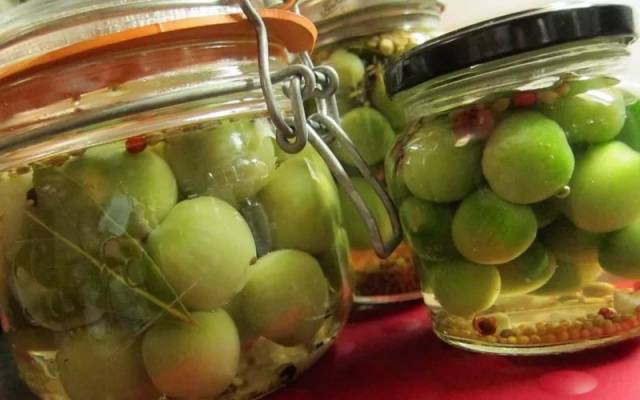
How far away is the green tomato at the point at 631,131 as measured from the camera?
0.32 m

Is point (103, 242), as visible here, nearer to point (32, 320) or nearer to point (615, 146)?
point (32, 320)

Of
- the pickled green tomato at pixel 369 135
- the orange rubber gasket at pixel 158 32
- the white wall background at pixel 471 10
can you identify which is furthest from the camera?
the white wall background at pixel 471 10

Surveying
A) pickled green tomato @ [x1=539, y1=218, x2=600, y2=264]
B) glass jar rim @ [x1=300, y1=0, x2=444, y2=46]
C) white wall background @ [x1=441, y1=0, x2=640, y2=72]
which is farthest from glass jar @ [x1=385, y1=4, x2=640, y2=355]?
white wall background @ [x1=441, y1=0, x2=640, y2=72]

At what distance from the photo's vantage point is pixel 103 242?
306mm

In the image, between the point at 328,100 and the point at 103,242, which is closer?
the point at 103,242

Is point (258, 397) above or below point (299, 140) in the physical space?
below

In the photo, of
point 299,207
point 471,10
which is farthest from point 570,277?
point 471,10

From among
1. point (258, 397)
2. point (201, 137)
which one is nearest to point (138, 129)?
point (201, 137)

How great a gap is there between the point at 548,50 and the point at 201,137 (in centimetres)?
16

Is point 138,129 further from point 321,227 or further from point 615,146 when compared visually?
point 615,146

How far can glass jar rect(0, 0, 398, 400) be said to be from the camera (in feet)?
0.99

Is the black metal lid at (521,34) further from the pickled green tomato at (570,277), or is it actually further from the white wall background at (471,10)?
the white wall background at (471,10)

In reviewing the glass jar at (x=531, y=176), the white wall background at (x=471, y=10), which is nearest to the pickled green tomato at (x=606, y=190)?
the glass jar at (x=531, y=176)

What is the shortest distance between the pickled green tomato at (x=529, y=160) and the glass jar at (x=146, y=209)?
94 mm
